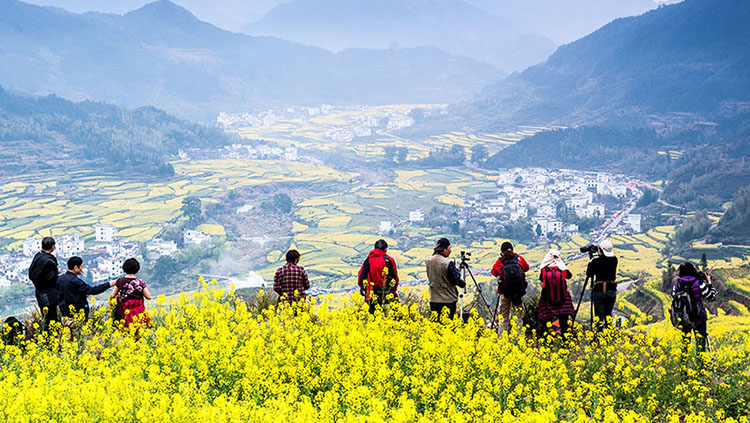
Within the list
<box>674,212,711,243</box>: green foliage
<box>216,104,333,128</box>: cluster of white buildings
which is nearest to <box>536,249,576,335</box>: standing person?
<box>674,212,711,243</box>: green foliage

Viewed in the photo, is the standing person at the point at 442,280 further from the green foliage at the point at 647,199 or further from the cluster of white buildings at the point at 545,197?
the green foliage at the point at 647,199

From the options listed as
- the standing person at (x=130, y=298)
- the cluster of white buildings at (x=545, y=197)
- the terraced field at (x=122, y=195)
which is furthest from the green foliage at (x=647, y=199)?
the standing person at (x=130, y=298)

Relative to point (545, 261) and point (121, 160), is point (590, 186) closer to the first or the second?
point (121, 160)

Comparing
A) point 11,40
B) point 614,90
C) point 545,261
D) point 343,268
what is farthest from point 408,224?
point 11,40

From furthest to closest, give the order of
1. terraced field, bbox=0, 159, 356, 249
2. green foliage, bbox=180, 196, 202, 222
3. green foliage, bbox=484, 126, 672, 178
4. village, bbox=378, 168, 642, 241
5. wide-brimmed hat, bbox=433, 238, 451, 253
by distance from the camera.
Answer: green foliage, bbox=484, 126, 672, 178 → green foliage, bbox=180, 196, 202, 222 → village, bbox=378, 168, 642, 241 → terraced field, bbox=0, 159, 356, 249 → wide-brimmed hat, bbox=433, 238, 451, 253

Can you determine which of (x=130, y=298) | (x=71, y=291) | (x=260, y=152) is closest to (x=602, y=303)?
(x=130, y=298)

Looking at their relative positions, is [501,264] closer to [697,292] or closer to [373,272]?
[373,272]

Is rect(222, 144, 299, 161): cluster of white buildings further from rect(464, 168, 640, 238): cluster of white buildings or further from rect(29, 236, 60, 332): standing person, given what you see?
rect(29, 236, 60, 332): standing person
